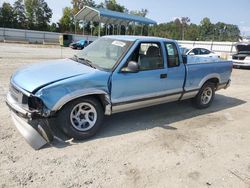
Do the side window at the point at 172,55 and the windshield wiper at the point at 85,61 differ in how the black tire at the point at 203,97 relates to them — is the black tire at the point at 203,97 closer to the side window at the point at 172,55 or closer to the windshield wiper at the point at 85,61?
the side window at the point at 172,55

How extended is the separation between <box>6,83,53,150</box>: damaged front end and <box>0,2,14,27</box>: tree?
60173 millimetres

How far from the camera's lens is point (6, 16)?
57.5 meters

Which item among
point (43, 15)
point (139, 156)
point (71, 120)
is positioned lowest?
point (139, 156)

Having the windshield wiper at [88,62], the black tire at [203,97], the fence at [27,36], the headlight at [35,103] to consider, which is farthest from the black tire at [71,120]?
the fence at [27,36]

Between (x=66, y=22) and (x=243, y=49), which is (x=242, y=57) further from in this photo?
(x=66, y=22)

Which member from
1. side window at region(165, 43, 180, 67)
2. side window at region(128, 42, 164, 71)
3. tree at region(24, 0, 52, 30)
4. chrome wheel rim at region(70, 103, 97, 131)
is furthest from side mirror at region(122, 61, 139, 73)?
tree at region(24, 0, 52, 30)

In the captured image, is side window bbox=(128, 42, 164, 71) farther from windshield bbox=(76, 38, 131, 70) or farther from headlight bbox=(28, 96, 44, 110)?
headlight bbox=(28, 96, 44, 110)

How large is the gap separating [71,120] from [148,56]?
2147mm

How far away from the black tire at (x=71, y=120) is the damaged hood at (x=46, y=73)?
0.48 m

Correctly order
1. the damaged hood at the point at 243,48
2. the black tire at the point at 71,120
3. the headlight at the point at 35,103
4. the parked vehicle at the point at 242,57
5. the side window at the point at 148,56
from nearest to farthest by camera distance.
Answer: the headlight at the point at 35,103 → the black tire at the point at 71,120 → the side window at the point at 148,56 → the damaged hood at the point at 243,48 → the parked vehicle at the point at 242,57

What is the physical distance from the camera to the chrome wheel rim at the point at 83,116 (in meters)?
4.51

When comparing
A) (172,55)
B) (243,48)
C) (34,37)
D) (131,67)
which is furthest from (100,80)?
(34,37)

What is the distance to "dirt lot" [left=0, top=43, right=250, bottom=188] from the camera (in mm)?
3506

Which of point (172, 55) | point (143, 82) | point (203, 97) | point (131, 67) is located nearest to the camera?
point (131, 67)
